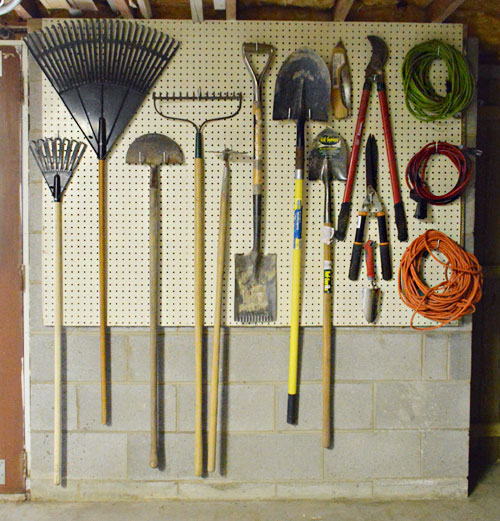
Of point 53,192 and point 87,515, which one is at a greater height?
point 53,192

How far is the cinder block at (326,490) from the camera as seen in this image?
2.42 meters

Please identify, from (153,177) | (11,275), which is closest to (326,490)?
(153,177)

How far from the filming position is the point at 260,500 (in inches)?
94.8

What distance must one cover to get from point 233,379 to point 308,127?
1217 mm

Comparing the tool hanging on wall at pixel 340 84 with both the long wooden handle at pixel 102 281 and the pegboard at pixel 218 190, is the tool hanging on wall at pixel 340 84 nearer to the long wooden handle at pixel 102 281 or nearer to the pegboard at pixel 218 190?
the pegboard at pixel 218 190

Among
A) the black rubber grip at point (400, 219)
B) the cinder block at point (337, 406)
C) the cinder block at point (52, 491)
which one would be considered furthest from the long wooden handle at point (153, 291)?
the black rubber grip at point (400, 219)

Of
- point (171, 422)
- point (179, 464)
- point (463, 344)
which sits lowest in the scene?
point (179, 464)

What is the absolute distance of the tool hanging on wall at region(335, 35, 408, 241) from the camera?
230 centimetres

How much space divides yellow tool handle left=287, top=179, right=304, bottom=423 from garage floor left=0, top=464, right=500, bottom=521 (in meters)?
0.43

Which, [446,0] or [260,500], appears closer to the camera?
[446,0]

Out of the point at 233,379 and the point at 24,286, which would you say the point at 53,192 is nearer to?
the point at 24,286

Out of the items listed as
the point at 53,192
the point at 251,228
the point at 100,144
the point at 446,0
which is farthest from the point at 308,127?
the point at 53,192

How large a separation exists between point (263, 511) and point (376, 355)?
88 cm

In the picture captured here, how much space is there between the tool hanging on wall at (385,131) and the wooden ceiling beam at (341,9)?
0.51ft
